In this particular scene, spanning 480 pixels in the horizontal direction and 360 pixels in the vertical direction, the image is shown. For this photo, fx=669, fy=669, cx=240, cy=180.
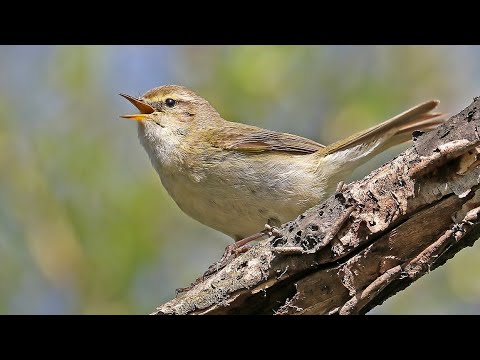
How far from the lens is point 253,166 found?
209 inches

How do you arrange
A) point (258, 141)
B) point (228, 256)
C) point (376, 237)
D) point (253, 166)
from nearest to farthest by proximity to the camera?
1. point (376, 237)
2. point (228, 256)
3. point (253, 166)
4. point (258, 141)

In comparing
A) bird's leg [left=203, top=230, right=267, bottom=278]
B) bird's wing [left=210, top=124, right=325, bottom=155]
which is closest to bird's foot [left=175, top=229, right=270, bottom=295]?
bird's leg [left=203, top=230, right=267, bottom=278]

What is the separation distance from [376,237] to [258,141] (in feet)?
7.44

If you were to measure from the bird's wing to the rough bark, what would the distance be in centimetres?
176

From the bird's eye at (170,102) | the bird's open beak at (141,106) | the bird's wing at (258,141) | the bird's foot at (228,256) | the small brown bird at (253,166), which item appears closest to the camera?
the bird's foot at (228,256)

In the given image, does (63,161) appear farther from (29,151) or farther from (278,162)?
(278,162)

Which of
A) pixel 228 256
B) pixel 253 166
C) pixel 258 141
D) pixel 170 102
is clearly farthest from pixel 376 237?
pixel 170 102

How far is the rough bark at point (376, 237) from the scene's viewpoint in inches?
129

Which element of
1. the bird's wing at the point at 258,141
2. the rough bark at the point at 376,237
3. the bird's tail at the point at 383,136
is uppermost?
the bird's wing at the point at 258,141

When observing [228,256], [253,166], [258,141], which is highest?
[258,141]

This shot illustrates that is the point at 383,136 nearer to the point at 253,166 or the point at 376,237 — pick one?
the point at 253,166

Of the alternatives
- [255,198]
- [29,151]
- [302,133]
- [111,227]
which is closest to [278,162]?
[255,198]

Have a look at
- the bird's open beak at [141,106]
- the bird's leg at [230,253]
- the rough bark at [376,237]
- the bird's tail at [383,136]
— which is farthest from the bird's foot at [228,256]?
the bird's open beak at [141,106]

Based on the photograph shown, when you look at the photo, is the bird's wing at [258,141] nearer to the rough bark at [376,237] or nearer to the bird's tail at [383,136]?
the bird's tail at [383,136]
